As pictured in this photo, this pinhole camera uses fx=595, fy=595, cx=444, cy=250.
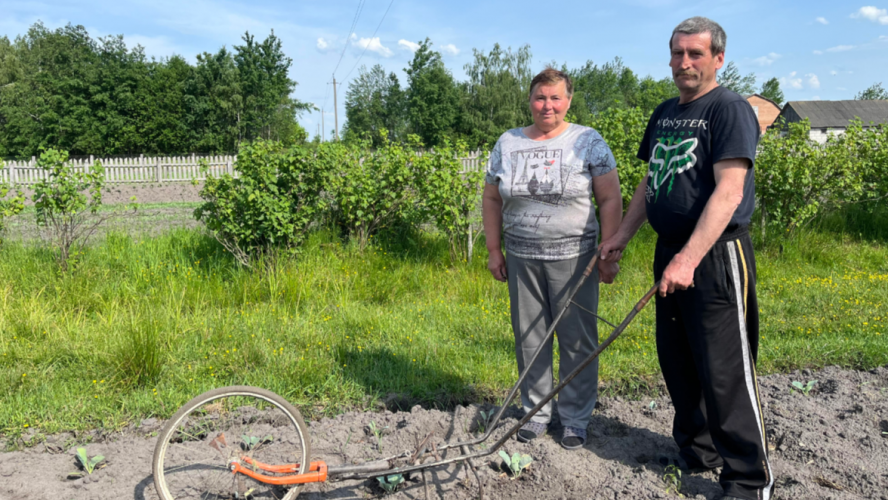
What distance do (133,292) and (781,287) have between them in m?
6.87

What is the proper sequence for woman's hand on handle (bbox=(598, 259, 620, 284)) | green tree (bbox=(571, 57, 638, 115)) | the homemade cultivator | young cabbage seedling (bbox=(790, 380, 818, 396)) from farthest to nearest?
green tree (bbox=(571, 57, 638, 115))
young cabbage seedling (bbox=(790, 380, 818, 396))
woman's hand on handle (bbox=(598, 259, 620, 284))
the homemade cultivator

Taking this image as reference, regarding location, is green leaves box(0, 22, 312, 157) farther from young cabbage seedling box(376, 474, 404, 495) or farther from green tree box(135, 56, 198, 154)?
young cabbage seedling box(376, 474, 404, 495)

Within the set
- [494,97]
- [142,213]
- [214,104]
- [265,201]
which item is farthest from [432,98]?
[265,201]

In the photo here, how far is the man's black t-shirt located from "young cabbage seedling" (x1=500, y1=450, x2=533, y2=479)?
1372 millimetres

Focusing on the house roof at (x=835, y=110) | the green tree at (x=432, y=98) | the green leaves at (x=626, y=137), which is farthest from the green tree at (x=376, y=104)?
the green leaves at (x=626, y=137)

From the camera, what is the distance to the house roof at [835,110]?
57.5 meters

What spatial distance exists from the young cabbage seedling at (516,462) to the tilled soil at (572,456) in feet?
0.12

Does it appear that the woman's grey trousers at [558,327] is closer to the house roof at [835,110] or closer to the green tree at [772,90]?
the house roof at [835,110]

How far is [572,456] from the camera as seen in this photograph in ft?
11.0

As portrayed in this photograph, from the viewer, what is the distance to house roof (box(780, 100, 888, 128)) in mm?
57469

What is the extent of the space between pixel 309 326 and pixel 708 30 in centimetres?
387

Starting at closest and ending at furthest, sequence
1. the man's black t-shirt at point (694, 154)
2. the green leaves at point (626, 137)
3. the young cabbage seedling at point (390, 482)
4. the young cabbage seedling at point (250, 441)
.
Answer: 1. the man's black t-shirt at point (694, 154)
2. the young cabbage seedling at point (390, 482)
3. the young cabbage seedling at point (250, 441)
4. the green leaves at point (626, 137)

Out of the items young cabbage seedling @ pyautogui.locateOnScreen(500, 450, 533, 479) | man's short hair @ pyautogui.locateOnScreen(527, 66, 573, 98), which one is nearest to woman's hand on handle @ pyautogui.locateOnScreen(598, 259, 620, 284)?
man's short hair @ pyautogui.locateOnScreen(527, 66, 573, 98)

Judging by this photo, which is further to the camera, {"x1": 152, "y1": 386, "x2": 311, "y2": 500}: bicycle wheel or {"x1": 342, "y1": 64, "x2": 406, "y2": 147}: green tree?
{"x1": 342, "y1": 64, "x2": 406, "y2": 147}: green tree
